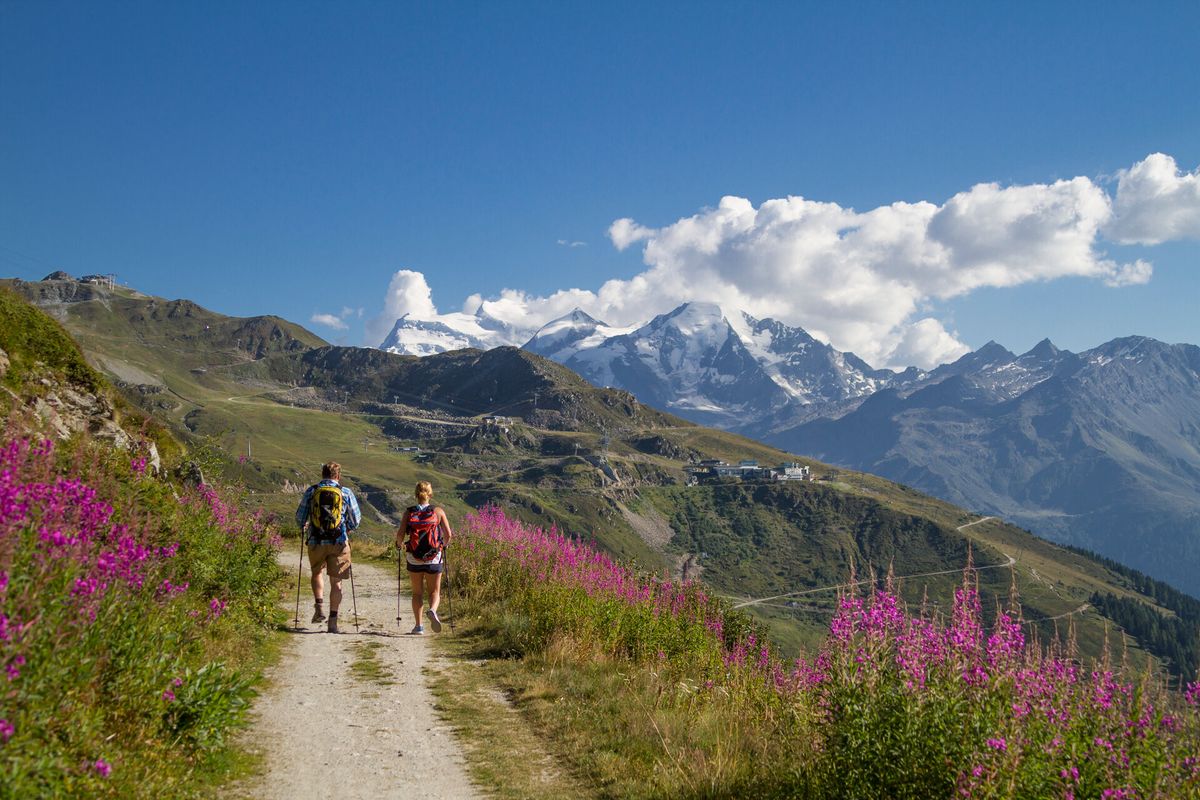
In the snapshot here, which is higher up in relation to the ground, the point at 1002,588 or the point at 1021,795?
the point at 1021,795

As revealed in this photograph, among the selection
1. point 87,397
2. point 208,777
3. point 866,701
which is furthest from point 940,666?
point 87,397

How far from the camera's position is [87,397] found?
16.1m

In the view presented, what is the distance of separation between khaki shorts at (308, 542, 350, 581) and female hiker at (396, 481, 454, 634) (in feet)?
3.30

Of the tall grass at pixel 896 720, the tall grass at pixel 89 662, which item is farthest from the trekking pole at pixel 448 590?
the tall grass at pixel 89 662

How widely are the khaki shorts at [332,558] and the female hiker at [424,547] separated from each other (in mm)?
1005

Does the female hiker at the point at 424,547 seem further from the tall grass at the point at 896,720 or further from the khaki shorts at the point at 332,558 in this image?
the tall grass at the point at 896,720

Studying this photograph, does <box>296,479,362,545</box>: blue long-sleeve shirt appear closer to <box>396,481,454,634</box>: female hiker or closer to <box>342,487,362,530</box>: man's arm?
<box>342,487,362,530</box>: man's arm

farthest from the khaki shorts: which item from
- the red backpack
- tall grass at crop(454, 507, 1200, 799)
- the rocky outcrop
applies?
tall grass at crop(454, 507, 1200, 799)

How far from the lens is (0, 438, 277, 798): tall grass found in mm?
4715

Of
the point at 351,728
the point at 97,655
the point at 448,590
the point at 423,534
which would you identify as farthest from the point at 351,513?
the point at 97,655

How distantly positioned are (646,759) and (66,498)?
6.07m

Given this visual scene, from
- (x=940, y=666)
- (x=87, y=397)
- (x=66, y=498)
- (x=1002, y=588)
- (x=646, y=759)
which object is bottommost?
(x=1002, y=588)

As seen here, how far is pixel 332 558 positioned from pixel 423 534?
162 centimetres

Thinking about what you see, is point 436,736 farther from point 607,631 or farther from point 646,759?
point 607,631
